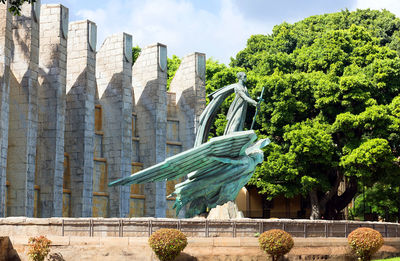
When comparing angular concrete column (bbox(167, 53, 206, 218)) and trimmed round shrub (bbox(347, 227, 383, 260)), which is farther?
angular concrete column (bbox(167, 53, 206, 218))

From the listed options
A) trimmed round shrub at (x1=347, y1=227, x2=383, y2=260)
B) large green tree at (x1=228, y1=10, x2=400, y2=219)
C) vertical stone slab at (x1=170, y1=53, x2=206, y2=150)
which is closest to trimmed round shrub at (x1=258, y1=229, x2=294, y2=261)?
trimmed round shrub at (x1=347, y1=227, x2=383, y2=260)

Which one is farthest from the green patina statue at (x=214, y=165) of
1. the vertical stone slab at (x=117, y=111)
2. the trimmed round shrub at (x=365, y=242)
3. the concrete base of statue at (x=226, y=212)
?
the vertical stone slab at (x=117, y=111)

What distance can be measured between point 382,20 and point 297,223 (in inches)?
1247

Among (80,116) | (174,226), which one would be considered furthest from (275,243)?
(80,116)

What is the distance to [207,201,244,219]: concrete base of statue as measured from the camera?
22984 mm

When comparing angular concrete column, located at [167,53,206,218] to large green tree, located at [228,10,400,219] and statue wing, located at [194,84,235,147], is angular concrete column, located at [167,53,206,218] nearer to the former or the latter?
large green tree, located at [228,10,400,219]

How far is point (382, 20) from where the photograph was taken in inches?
1887

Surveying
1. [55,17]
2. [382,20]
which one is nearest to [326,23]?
[382,20]

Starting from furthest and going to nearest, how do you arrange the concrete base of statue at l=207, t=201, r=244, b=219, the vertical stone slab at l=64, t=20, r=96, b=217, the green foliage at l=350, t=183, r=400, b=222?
the green foliage at l=350, t=183, r=400, b=222
the vertical stone slab at l=64, t=20, r=96, b=217
the concrete base of statue at l=207, t=201, r=244, b=219

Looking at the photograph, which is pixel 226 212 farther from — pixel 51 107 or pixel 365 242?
pixel 51 107

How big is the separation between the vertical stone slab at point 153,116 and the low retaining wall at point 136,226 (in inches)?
641

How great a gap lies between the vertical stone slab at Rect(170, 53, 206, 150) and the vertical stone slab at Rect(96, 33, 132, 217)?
514cm

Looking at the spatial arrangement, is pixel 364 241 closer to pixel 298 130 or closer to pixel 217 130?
pixel 298 130

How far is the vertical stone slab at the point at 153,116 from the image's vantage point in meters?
36.3
